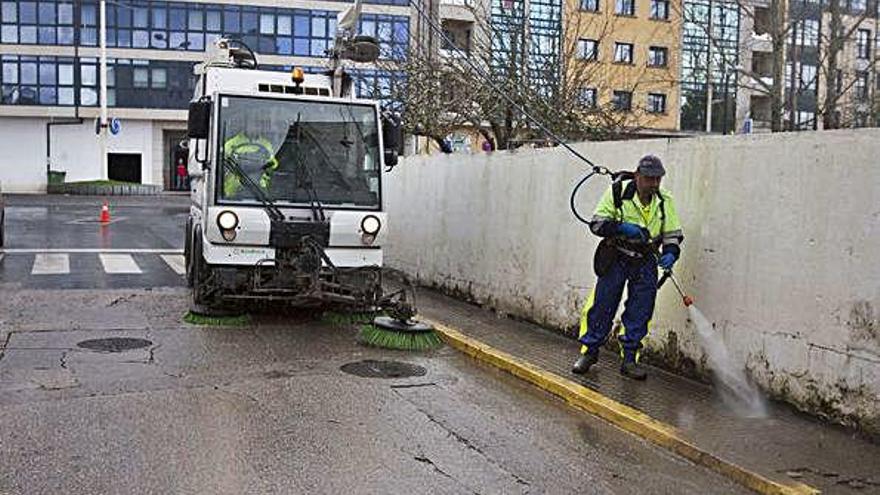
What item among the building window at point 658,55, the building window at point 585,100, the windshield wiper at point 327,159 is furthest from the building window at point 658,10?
the windshield wiper at point 327,159

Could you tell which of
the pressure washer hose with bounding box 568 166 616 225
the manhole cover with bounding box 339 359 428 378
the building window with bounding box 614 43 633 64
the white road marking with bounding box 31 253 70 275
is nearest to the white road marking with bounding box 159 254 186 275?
the white road marking with bounding box 31 253 70 275

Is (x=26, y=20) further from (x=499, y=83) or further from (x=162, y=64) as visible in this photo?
(x=499, y=83)

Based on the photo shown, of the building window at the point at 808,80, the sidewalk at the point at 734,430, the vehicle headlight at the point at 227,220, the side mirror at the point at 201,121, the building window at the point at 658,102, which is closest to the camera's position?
the sidewalk at the point at 734,430

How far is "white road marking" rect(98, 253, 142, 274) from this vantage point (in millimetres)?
14398

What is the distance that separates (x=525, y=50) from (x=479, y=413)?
9873 millimetres

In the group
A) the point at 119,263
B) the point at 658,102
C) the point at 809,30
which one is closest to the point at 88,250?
the point at 119,263

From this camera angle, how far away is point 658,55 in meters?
51.7

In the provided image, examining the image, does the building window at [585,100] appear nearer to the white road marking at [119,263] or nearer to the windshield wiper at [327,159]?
the windshield wiper at [327,159]

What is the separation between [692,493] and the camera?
5145 millimetres

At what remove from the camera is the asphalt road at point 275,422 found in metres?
5.17

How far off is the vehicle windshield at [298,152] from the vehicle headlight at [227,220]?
20cm

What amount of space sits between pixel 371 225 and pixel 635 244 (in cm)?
351

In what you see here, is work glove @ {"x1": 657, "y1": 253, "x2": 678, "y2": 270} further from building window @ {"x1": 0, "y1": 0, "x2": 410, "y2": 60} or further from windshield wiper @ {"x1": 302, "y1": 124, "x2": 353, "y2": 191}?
building window @ {"x1": 0, "y1": 0, "x2": 410, "y2": 60}

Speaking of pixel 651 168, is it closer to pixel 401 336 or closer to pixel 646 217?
pixel 646 217
